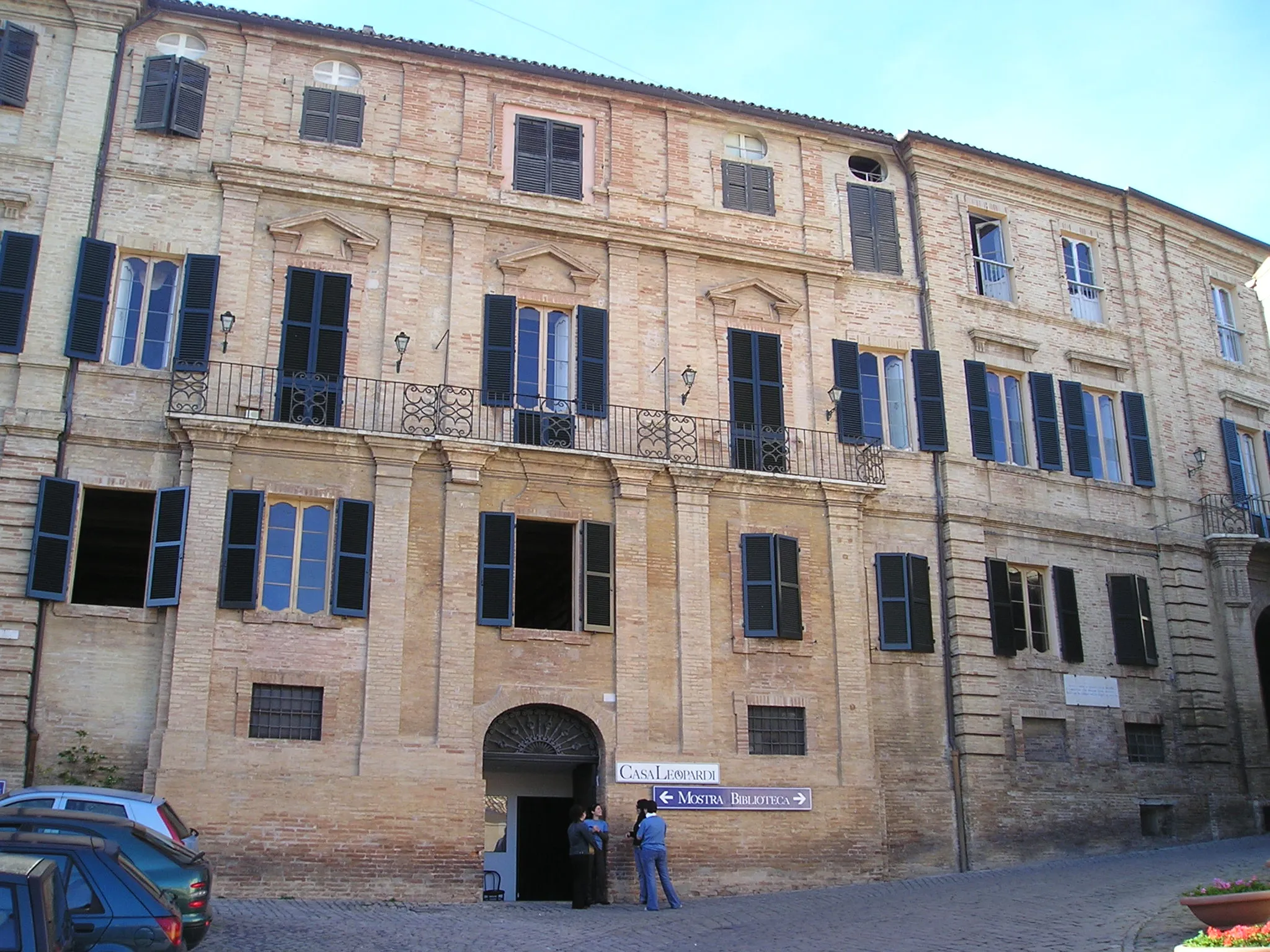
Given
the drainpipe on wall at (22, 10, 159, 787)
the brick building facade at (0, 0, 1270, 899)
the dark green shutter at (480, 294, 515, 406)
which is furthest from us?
the dark green shutter at (480, 294, 515, 406)

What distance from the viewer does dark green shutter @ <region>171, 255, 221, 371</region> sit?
1898 centimetres

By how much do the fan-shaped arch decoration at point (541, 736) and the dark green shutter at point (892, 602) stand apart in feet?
17.5

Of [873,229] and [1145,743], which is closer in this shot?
[1145,743]

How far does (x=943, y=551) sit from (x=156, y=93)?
15.0 metres

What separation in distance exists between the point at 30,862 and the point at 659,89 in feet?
59.5

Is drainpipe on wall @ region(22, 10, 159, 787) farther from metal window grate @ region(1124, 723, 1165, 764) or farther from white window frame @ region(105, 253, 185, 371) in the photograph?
metal window grate @ region(1124, 723, 1165, 764)

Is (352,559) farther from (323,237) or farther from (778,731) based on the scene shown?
(778,731)

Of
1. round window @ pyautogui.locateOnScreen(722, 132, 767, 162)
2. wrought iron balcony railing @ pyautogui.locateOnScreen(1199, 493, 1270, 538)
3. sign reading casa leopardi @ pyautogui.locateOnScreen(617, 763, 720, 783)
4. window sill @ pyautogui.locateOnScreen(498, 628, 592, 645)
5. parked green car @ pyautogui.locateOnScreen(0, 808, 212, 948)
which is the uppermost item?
round window @ pyautogui.locateOnScreen(722, 132, 767, 162)

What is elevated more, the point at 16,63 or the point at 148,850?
the point at 16,63

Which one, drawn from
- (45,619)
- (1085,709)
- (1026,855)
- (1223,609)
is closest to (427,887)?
(45,619)

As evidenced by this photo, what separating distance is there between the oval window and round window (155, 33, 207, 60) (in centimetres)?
182

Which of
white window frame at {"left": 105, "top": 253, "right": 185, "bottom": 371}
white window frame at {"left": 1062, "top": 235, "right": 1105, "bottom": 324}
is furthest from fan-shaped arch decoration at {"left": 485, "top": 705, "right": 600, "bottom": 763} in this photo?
white window frame at {"left": 1062, "top": 235, "right": 1105, "bottom": 324}

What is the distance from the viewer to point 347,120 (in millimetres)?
21297

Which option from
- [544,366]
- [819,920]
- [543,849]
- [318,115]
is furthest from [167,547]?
[819,920]
